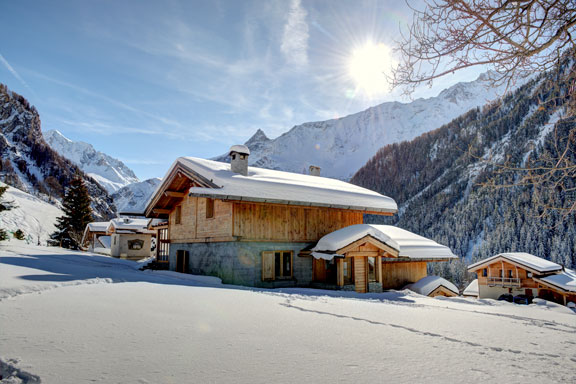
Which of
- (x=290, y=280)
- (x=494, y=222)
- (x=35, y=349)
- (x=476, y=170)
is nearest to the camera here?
(x=35, y=349)

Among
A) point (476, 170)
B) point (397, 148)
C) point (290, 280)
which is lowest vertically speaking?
point (290, 280)

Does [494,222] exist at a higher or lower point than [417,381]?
higher

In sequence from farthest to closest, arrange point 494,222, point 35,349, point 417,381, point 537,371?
point 494,222
point 537,371
point 35,349
point 417,381

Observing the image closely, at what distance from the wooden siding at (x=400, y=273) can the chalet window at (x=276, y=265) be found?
21.2 ft

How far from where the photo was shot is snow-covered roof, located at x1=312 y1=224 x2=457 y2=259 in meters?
14.6

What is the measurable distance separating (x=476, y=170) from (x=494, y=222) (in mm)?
36750

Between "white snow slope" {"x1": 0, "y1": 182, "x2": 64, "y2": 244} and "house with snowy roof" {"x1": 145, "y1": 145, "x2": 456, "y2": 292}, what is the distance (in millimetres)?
39600

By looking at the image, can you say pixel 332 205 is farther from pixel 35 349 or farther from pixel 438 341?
pixel 35 349

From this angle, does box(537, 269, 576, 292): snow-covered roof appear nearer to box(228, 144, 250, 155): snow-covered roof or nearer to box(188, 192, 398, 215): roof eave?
box(188, 192, 398, 215): roof eave

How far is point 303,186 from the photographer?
53.2ft

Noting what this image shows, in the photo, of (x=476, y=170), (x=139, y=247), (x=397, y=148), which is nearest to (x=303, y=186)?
(x=139, y=247)

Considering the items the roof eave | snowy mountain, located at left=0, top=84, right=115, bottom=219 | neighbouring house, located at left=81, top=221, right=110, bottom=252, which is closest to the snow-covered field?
the roof eave

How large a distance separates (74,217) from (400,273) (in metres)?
34.1

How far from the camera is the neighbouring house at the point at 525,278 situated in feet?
99.1
